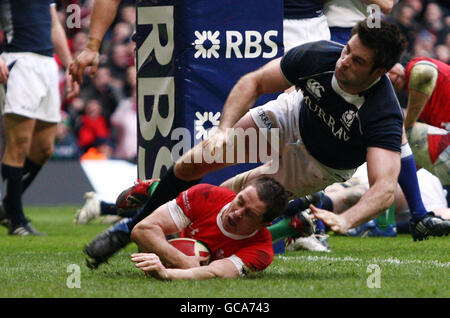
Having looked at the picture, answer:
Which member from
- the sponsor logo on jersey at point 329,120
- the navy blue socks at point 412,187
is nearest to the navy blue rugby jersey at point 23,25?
the navy blue socks at point 412,187

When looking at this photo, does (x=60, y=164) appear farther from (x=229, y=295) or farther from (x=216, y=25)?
(x=229, y=295)

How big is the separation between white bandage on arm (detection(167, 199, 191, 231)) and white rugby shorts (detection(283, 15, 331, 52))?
7.02 ft

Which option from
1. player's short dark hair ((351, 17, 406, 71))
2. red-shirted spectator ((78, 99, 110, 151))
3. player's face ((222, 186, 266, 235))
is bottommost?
red-shirted spectator ((78, 99, 110, 151))

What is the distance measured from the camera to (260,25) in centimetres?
585

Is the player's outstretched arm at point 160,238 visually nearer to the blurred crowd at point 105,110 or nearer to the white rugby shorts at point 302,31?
the white rugby shorts at point 302,31

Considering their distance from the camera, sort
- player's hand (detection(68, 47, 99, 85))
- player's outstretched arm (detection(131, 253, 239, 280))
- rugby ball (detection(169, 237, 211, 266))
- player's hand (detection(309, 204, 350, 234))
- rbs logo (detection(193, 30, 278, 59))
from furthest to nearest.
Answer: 1. rbs logo (detection(193, 30, 278, 59))
2. player's hand (detection(68, 47, 99, 85))
3. rugby ball (detection(169, 237, 211, 266))
4. player's outstretched arm (detection(131, 253, 239, 280))
5. player's hand (detection(309, 204, 350, 234))

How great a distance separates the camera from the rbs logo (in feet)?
18.9

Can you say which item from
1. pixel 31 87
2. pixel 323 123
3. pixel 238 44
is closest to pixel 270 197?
pixel 323 123

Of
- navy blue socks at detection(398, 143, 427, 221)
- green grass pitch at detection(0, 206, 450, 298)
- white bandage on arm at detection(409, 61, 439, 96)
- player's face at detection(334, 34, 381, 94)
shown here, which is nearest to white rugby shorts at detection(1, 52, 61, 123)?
green grass pitch at detection(0, 206, 450, 298)

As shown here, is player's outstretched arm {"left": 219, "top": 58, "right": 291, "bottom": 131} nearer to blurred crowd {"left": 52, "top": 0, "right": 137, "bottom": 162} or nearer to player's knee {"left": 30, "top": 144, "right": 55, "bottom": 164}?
player's knee {"left": 30, "top": 144, "right": 55, "bottom": 164}

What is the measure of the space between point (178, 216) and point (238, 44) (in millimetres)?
1507

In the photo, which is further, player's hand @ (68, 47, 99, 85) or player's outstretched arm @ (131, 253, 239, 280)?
player's hand @ (68, 47, 99, 85)

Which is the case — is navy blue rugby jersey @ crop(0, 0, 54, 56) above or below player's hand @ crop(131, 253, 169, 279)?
above

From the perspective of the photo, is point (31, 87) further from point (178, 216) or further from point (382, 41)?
point (382, 41)
